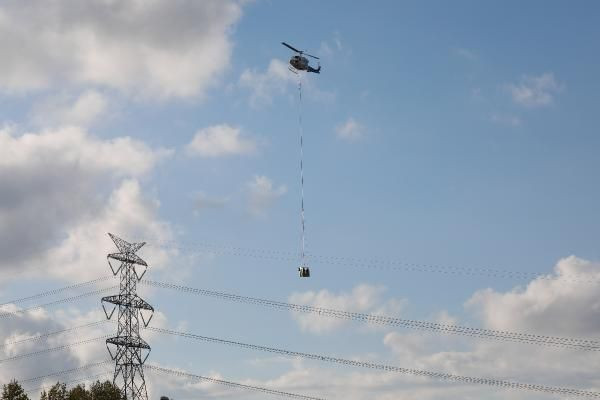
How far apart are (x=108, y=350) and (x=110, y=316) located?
6015 millimetres

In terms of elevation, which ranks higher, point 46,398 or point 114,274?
point 114,274

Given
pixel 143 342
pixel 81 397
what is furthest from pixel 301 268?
pixel 81 397

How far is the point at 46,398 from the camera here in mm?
117062

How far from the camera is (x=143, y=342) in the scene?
106 metres

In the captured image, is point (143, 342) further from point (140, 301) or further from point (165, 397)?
point (165, 397)

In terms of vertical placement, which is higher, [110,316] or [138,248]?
[138,248]

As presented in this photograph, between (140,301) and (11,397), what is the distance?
33334mm

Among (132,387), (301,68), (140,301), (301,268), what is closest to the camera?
(301,268)

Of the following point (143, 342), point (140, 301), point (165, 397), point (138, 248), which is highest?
point (138, 248)

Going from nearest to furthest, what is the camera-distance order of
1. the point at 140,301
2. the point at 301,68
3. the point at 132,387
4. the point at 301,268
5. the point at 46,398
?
the point at 301,268 → the point at 301,68 → the point at 132,387 → the point at 140,301 → the point at 46,398

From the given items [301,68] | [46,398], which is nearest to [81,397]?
[46,398]

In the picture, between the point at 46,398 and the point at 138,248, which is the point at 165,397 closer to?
the point at 46,398

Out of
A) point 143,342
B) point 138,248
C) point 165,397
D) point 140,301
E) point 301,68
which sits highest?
point 301,68

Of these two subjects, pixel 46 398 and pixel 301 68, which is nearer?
pixel 301 68
